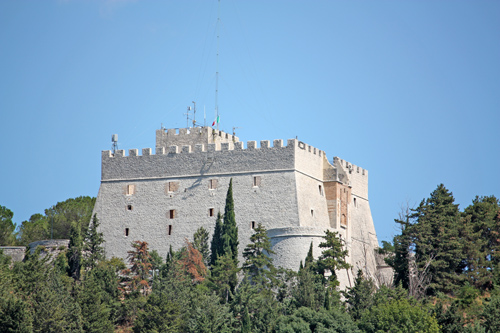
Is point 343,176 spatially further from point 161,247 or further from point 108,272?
point 108,272

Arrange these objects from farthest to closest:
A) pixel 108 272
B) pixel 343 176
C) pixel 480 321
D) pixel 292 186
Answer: pixel 343 176 → pixel 292 186 → pixel 108 272 → pixel 480 321

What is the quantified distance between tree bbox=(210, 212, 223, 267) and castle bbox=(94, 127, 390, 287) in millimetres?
1232

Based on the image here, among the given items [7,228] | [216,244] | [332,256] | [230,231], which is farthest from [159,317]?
[7,228]

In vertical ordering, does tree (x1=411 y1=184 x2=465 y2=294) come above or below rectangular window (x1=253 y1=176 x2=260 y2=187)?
below

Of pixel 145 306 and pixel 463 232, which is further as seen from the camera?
pixel 463 232

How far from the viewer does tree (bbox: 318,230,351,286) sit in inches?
2315

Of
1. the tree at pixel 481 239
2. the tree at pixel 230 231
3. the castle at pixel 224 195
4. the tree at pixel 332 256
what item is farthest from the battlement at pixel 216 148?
the tree at pixel 481 239

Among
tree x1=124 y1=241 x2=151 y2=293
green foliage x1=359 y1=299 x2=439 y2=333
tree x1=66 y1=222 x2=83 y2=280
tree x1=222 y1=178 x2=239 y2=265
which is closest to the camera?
green foliage x1=359 y1=299 x2=439 y2=333

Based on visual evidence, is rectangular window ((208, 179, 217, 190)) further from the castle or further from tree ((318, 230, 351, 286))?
tree ((318, 230, 351, 286))

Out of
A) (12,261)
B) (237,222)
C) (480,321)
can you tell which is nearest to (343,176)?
(237,222)

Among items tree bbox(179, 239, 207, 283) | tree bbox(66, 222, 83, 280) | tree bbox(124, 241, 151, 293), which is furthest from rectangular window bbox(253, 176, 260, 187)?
tree bbox(66, 222, 83, 280)

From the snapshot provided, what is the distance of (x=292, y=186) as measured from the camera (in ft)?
207

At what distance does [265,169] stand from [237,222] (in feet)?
11.0

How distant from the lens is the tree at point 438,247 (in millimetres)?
59594
